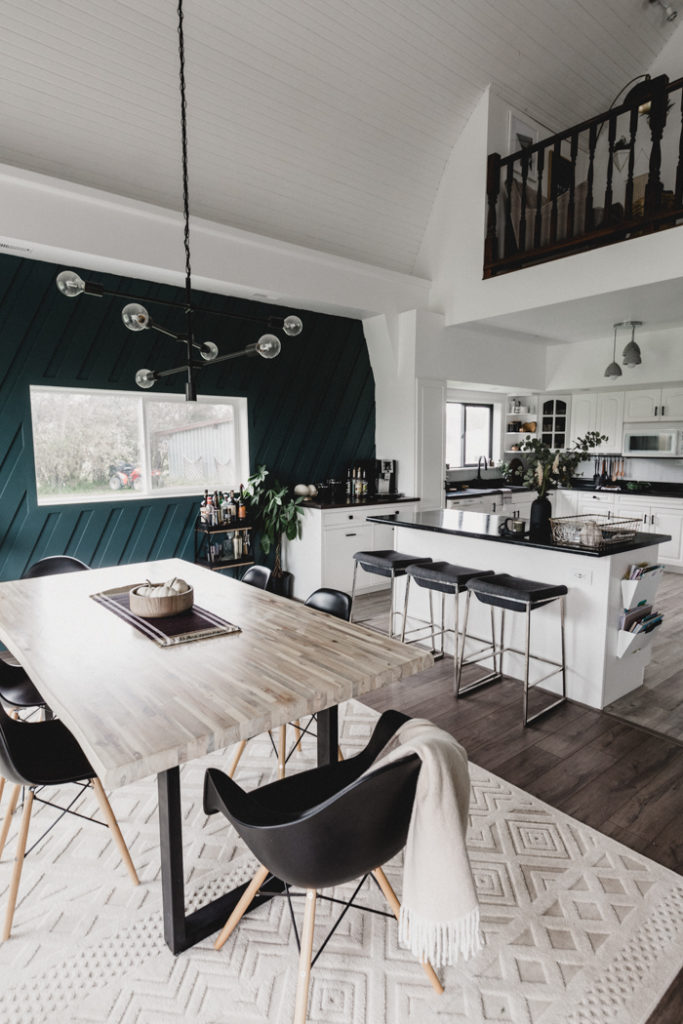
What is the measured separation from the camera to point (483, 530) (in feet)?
12.4

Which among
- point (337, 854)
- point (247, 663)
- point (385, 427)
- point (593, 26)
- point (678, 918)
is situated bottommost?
point (678, 918)

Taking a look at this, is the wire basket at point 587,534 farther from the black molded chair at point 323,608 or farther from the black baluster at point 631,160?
the black baluster at point 631,160

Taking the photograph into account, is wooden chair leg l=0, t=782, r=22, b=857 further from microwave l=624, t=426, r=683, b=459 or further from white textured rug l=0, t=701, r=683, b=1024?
microwave l=624, t=426, r=683, b=459

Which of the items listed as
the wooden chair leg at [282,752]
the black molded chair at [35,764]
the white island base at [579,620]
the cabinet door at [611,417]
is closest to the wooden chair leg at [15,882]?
the black molded chair at [35,764]

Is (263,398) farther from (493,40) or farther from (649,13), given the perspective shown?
(649,13)

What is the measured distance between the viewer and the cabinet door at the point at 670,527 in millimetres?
6219

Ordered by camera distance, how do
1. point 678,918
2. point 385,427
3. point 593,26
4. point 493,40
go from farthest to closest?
point 385,427 < point 593,26 < point 493,40 < point 678,918

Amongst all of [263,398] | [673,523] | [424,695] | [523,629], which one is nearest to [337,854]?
[424,695]

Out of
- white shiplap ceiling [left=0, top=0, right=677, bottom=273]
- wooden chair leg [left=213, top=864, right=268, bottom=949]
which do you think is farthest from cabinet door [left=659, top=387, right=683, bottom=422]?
wooden chair leg [left=213, top=864, right=268, bottom=949]

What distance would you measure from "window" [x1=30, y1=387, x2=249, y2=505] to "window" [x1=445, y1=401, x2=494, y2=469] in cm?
321

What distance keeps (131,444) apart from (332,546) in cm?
199

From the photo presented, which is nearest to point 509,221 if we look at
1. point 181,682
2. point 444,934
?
point 181,682

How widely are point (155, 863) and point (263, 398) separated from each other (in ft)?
13.4

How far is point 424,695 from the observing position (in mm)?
3508
